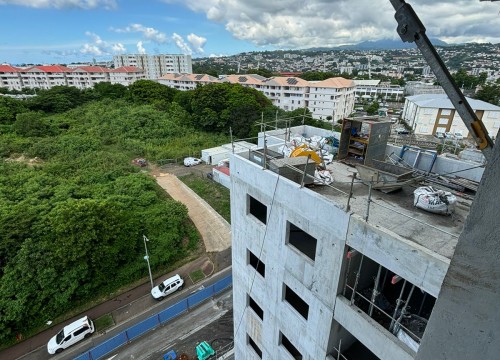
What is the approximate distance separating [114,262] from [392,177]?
73.1 ft

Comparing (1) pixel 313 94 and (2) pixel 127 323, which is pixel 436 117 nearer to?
(1) pixel 313 94

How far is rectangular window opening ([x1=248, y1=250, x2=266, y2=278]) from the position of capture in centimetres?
977

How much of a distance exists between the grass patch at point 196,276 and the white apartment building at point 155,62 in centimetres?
13725

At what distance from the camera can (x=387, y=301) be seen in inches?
279

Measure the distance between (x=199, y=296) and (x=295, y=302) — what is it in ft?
48.2

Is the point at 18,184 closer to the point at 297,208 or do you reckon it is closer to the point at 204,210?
the point at 204,210

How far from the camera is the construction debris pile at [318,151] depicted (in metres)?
8.12

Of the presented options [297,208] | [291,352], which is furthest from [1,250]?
[297,208]

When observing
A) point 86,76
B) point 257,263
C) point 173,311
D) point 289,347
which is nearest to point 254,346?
point 289,347

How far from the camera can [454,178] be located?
27.5 ft

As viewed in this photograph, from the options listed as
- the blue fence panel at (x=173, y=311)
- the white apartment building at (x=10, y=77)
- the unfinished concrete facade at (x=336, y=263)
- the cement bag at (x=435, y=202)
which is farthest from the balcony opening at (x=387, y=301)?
the white apartment building at (x=10, y=77)

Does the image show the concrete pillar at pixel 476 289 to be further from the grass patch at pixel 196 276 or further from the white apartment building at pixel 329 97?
the white apartment building at pixel 329 97

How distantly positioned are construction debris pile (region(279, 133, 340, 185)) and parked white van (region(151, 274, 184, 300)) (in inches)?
669

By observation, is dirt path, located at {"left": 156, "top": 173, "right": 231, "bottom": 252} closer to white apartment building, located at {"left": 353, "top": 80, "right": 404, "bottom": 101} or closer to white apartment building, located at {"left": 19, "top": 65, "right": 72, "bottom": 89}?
white apartment building, located at {"left": 19, "top": 65, "right": 72, "bottom": 89}
